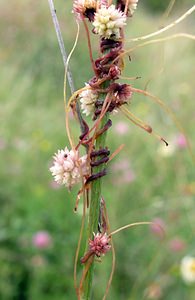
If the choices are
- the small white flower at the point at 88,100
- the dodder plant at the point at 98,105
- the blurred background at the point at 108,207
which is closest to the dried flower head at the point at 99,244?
the dodder plant at the point at 98,105

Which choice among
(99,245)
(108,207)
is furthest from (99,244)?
(108,207)

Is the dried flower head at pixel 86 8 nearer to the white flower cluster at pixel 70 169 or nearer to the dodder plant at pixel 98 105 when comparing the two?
the dodder plant at pixel 98 105

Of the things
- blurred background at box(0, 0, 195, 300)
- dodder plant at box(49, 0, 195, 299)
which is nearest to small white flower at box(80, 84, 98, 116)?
dodder plant at box(49, 0, 195, 299)

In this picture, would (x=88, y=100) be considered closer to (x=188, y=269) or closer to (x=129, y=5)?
(x=129, y=5)

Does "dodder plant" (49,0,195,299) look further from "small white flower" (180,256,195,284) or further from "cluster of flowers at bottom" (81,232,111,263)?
"small white flower" (180,256,195,284)

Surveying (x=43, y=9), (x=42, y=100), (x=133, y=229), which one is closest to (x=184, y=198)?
(x=133, y=229)
